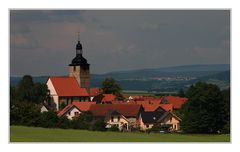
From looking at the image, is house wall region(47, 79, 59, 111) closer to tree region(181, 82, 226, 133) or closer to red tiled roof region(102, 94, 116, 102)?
red tiled roof region(102, 94, 116, 102)

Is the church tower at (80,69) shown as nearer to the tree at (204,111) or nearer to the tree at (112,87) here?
the tree at (112,87)

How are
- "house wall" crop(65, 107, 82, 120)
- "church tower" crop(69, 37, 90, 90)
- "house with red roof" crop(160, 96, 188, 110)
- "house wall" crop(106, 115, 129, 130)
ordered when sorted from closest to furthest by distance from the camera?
"church tower" crop(69, 37, 90, 90) → "house wall" crop(106, 115, 129, 130) → "house with red roof" crop(160, 96, 188, 110) → "house wall" crop(65, 107, 82, 120)

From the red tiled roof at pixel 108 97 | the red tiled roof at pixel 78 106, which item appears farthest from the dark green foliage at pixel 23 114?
the red tiled roof at pixel 108 97

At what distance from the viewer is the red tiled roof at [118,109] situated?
652 inches

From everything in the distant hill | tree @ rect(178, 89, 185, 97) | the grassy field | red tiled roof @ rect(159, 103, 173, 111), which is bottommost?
the grassy field

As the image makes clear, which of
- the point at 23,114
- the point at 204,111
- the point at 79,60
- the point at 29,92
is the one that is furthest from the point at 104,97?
the point at 204,111

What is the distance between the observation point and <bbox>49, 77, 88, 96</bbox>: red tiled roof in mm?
16544

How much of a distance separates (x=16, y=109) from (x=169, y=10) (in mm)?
3980

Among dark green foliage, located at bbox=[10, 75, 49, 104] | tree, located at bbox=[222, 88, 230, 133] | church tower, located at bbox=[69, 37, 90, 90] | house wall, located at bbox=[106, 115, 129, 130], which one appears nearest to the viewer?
tree, located at bbox=[222, 88, 230, 133]

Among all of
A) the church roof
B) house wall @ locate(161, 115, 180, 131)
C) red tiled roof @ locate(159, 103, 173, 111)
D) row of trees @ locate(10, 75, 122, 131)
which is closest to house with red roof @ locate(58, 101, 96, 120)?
row of trees @ locate(10, 75, 122, 131)

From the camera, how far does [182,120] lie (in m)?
16.5

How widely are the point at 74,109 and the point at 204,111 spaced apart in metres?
2.76

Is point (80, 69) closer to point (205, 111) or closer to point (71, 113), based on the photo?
point (71, 113)
